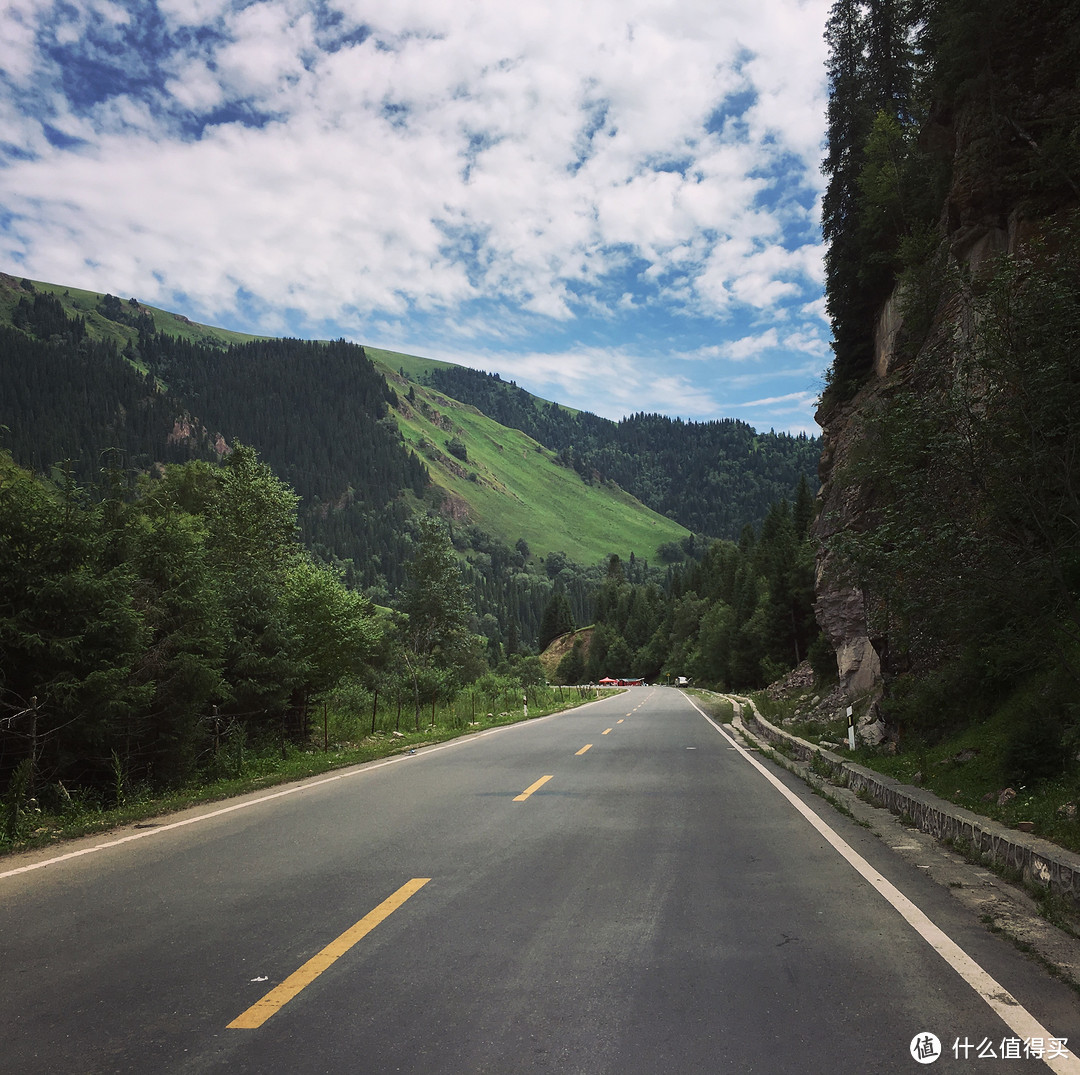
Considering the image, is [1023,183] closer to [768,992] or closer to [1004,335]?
[1004,335]

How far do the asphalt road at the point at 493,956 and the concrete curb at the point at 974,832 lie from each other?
0.81 metres

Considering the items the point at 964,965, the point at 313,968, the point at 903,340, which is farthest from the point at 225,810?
the point at 903,340

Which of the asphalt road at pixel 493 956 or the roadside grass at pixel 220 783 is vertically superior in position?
the asphalt road at pixel 493 956

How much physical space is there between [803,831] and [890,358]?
70.5ft

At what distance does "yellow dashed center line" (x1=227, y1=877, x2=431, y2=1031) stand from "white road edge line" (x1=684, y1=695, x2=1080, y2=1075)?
353 cm

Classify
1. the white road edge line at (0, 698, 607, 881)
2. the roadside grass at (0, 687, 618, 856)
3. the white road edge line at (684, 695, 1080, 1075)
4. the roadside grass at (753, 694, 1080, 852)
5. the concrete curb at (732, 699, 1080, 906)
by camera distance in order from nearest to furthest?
the white road edge line at (684, 695, 1080, 1075) < the concrete curb at (732, 699, 1080, 906) < the white road edge line at (0, 698, 607, 881) < the roadside grass at (753, 694, 1080, 852) < the roadside grass at (0, 687, 618, 856)

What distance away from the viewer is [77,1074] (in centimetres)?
323

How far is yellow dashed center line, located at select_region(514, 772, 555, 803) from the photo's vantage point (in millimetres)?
10195

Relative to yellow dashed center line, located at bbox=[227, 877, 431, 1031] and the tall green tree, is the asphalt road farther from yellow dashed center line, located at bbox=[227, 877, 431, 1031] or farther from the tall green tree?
the tall green tree

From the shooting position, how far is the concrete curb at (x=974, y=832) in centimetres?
580

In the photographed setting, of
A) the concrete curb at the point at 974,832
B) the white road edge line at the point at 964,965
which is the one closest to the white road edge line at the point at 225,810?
the white road edge line at the point at 964,965

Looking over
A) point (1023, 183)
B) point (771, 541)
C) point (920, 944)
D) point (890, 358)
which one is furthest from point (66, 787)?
point (771, 541)

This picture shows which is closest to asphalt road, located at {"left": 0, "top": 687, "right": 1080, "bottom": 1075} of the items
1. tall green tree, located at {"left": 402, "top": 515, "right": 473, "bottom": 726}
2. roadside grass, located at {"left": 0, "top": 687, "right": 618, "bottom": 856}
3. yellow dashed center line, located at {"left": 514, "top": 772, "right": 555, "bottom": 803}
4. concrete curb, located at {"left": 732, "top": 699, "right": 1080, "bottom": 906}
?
concrete curb, located at {"left": 732, "top": 699, "right": 1080, "bottom": 906}

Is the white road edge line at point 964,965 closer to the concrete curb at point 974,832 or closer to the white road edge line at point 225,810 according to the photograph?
the concrete curb at point 974,832
